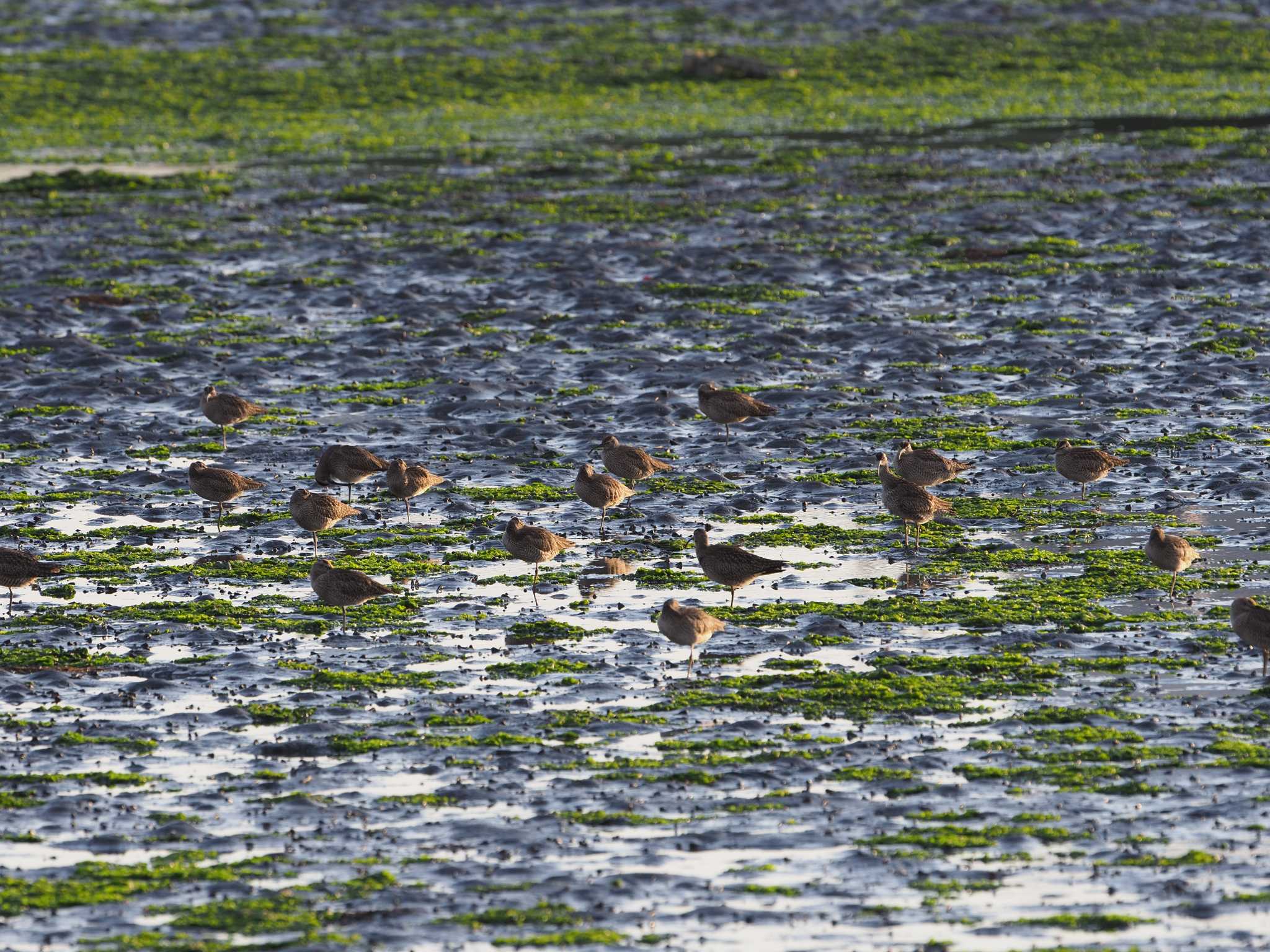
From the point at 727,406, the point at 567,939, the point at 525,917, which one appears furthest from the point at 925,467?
the point at 567,939

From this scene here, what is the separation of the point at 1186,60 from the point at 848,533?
1444 inches

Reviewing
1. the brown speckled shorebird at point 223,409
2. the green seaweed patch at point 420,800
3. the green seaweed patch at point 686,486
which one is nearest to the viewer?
the green seaweed patch at point 420,800

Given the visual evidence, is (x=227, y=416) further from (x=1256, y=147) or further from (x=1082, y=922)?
(x=1256, y=147)

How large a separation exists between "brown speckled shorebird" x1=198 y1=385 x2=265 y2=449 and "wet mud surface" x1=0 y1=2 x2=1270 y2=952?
0.48 meters

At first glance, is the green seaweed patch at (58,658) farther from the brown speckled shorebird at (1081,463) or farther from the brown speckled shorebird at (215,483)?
the brown speckled shorebird at (1081,463)

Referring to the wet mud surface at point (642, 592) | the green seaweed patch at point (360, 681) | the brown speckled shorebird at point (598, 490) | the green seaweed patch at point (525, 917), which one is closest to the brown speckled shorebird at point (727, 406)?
the wet mud surface at point (642, 592)

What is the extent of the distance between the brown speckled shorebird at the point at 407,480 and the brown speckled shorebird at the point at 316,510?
34.6 inches

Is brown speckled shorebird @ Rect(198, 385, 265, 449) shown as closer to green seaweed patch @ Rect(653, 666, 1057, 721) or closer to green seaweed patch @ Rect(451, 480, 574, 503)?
green seaweed patch @ Rect(451, 480, 574, 503)

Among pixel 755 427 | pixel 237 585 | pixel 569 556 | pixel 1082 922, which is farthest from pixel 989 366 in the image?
pixel 1082 922

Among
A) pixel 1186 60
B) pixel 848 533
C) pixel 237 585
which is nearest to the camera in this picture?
pixel 237 585

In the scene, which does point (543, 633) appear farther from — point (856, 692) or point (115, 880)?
point (115, 880)

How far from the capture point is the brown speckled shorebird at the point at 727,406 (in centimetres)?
2244

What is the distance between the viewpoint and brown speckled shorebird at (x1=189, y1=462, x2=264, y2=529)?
1988 centimetres

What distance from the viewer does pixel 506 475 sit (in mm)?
21547
